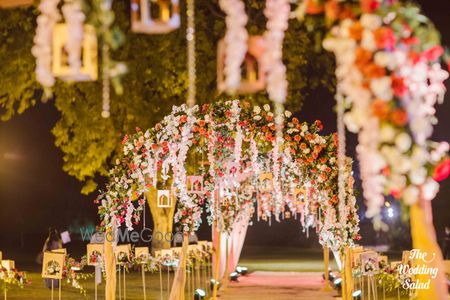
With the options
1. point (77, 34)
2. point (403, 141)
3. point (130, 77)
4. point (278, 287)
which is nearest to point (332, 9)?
point (403, 141)

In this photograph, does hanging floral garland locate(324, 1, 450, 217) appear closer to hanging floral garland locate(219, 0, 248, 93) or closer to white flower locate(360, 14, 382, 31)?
white flower locate(360, 14, 382, 31)

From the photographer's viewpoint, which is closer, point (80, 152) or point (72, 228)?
point (80, 152)

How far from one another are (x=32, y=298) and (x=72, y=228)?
22.2m

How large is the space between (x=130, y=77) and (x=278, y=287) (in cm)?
542

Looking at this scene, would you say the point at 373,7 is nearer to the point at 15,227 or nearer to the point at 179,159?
the point at 179,159

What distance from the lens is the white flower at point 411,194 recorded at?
3.95 m

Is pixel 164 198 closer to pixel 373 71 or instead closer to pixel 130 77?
pixel 130 77

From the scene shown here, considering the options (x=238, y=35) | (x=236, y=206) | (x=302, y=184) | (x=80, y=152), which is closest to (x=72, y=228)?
(x=80, y=152)

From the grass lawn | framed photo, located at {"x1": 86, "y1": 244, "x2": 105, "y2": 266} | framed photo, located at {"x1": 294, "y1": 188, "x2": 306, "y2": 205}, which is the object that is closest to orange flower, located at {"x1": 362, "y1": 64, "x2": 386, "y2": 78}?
framed photo, located at {"x1": 294, "y1": 188, "x2": 306, "y2": 205}

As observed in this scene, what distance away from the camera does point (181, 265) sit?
34.3ft

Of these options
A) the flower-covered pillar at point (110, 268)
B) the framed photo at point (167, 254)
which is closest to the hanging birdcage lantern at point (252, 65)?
the flower-covered pillar at point (110, 268)

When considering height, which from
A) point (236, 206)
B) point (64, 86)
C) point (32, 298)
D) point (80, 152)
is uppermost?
point (64, 86)

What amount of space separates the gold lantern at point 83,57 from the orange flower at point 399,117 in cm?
212

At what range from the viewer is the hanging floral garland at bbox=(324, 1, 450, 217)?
3.85 meters
